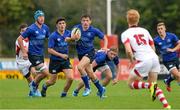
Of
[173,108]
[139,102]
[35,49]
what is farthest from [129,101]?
[35,49]

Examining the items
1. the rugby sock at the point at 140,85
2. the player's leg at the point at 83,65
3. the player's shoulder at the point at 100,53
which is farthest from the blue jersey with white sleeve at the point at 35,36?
the rugby sock at the point at 140,85

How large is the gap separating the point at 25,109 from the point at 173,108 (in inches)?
125

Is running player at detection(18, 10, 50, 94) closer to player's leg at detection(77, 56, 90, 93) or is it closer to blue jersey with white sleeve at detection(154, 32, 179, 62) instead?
player's leg at detection(77, 56, 90, 93)

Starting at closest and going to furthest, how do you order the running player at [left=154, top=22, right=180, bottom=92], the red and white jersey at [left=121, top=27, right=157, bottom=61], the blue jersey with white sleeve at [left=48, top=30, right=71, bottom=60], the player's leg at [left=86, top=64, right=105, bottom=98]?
the red and white jersey at [left=121, top=27, right=157, bottom=61], the player's leg at [left=86, top=64, right=105, bottom=98], the blue jersey with white sleeve at [left=48, top=30, right=71, bottom=60], the running player at [left=154, top=22, right=180, bottom=92]

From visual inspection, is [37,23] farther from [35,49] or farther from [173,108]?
[173,108]

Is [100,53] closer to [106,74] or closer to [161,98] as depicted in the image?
[106,74]

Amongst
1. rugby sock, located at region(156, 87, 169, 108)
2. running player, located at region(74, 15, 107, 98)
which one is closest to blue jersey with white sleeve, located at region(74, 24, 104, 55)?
running player, located at region(74, 15, 107, 98)

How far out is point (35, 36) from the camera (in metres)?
19.2

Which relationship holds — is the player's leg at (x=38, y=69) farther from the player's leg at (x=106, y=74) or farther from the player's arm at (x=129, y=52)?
the player's arm at (x=129, y=52)

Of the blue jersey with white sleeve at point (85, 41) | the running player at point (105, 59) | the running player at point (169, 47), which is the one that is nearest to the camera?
the blue jersey with white sleeve at point (85, 41)

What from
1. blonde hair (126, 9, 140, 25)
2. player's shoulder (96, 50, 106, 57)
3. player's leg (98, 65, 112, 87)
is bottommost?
player's leg (98, 65, 112, 87)

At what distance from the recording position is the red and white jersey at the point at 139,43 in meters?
14.9

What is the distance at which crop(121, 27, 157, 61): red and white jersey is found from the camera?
14.9 meters

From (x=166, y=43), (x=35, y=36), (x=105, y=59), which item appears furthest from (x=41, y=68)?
(x=166, y=43)
